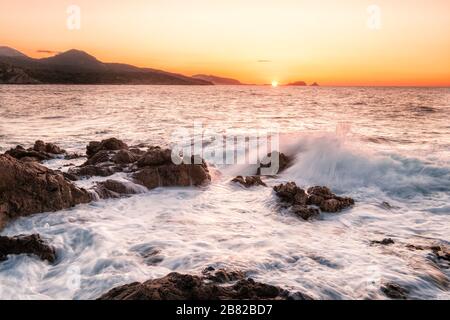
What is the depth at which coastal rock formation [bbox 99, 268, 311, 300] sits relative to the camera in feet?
15.6

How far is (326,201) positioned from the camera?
30.2 ft

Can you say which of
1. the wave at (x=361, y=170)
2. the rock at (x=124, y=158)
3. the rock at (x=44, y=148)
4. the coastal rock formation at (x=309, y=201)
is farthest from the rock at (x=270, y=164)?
the rock at (x=44, y=148)

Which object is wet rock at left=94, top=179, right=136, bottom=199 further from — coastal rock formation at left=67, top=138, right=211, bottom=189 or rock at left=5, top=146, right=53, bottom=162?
rock at left=5, top=146, right=53, bottom=162

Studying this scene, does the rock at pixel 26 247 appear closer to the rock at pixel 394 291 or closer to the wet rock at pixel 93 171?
the wet rock at pixel 93 171

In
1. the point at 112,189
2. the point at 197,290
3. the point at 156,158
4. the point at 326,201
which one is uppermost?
the point at 156,158

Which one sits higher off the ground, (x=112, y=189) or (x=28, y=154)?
(x=28, y=154)

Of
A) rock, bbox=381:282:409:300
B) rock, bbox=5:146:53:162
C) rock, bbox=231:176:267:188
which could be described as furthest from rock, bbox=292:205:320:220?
rock, bbox=5:146:53:162

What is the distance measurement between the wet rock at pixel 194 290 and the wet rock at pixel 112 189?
187 inches

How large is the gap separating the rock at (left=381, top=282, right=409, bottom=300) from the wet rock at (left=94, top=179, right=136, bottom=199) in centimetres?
618

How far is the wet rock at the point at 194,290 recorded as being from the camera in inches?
187

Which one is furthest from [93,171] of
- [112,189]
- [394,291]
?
[394,291]

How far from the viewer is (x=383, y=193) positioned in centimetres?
1123

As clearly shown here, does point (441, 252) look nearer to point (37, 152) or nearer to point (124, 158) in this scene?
point (124, 158)

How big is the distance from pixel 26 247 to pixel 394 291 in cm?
522
